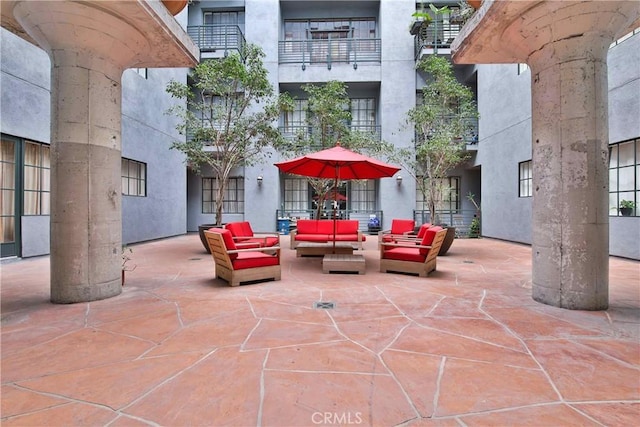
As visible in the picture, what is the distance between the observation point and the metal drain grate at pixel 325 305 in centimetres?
401

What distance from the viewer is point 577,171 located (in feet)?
12.5

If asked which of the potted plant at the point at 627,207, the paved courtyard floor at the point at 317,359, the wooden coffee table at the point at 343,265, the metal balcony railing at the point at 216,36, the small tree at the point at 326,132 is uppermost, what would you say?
the metal balcony railing at the point at 216,36

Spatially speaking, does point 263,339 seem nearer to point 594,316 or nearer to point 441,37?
point 594,316

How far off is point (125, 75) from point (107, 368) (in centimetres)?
1053

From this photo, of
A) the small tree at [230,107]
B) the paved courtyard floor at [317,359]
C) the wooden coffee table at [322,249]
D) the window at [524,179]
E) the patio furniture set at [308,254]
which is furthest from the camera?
the window at [524,179]

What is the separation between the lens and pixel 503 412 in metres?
1.96

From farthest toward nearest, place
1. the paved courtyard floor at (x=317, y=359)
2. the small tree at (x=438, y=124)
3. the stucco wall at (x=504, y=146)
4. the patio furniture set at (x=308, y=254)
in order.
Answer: the stucco wall at (x=504, y=146) → the small tree at (x=438, y=124) → the patio furniture set at (x=308, y=254) → the paved courtyard floor at (x=317, y=359)

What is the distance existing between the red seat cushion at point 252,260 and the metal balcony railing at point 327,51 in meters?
12.3

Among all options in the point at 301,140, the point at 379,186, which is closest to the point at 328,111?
the point at 301,140

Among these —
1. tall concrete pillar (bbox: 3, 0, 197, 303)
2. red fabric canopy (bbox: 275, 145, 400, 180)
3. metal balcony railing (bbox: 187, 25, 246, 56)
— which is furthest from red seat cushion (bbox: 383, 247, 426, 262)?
metal balcony railing (bbox: 187, 25, 246, 56)

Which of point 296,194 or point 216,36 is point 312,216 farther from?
point 216,36

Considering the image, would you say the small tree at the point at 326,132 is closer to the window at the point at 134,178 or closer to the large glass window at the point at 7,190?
the window at the point at 134,178

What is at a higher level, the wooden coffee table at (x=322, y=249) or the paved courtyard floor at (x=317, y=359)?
the wooden coffee table at (x=322, y=249)

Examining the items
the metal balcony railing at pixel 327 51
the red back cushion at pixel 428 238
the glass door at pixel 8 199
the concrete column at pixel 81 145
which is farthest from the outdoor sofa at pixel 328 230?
the metal balcony railing at pixel 327 51
